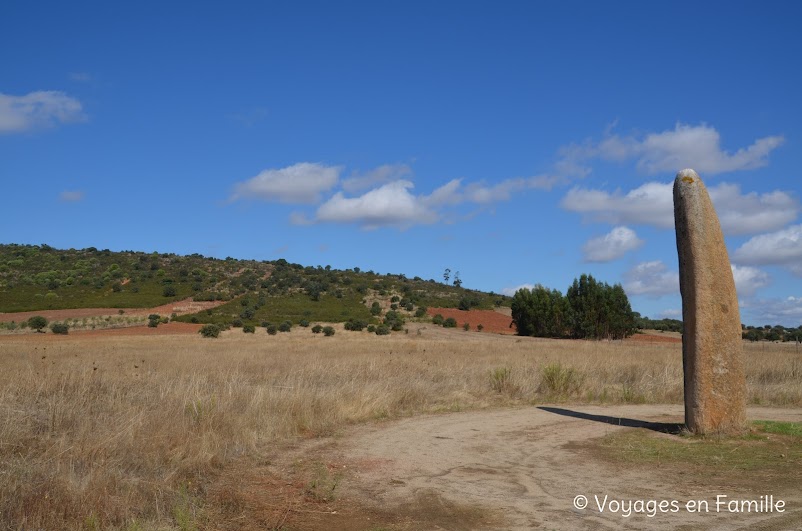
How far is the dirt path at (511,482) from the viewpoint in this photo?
6656 mm

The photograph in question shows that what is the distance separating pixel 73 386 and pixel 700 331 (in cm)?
1050

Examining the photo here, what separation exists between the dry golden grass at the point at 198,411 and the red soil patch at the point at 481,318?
42236 millimetres

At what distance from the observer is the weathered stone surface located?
424 inches

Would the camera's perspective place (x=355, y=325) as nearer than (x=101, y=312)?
Yes

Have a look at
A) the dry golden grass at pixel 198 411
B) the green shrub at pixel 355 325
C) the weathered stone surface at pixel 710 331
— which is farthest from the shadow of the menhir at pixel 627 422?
the green shrub at pixel 355 325

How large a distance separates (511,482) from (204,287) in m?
70.0

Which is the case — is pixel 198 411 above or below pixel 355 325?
below

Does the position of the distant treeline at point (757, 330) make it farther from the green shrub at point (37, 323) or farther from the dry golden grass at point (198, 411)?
the green shrub at point (37, 323)

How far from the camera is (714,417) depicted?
1076 centimetres

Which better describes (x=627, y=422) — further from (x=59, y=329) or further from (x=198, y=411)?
(x=59, y=329)

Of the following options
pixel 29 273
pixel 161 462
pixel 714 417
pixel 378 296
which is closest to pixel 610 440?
pixel 714 417

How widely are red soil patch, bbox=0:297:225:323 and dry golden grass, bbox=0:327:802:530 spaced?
1379 inches

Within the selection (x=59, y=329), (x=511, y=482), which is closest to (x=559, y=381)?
(x=511, y=482)

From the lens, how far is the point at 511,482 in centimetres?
823
